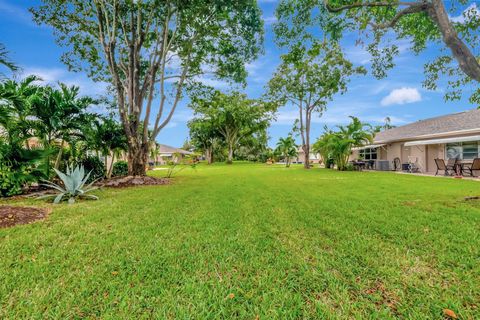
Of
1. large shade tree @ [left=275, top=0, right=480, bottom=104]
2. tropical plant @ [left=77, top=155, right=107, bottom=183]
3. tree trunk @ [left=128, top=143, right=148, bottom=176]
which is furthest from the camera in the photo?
tree trunk @ [left=128, top=143, right=148, bottom=176]

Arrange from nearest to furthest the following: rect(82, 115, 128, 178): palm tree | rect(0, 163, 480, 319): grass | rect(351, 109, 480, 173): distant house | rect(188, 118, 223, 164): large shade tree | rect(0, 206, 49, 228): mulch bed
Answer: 1. rect(0, 163, 480, 319): grass
2. rect(0, 206, 49, 228): mulch bed
3. rect(82, 115, 128, 178): palm tree
4. rect(351, 109, 480, 173): distant house
5. rect(188, 118, 223, 164): large shade tree

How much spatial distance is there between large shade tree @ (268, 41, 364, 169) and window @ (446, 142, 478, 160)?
10.5m

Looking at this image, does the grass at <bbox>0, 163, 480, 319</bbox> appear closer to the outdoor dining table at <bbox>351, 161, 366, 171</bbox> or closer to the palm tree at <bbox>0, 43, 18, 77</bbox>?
the palm tree at <bbox>0, 43, 18, 77</bbox>

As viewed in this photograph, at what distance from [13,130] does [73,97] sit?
2263 millimetres

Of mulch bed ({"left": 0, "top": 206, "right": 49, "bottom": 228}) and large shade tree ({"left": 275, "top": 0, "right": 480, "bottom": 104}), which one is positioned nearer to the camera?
mulch bed ({"left": 0, "top": 206, "right": 49, "bottom": 228})

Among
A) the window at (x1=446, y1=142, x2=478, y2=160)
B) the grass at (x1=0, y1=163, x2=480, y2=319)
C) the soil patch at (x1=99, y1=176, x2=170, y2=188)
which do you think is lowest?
the grass at (x1=0, y1=163, x2=480, y2=319)

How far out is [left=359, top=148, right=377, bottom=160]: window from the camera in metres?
26.8

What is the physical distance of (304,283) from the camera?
2531 mm

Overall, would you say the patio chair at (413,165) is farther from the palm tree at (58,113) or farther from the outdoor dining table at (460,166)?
the palm tree at (58,113)

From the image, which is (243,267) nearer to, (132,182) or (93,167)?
(132,182)

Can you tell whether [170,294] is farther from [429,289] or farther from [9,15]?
[9,15]

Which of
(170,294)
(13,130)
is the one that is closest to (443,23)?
(170,294)

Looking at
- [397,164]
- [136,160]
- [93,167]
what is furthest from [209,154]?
[136,160]

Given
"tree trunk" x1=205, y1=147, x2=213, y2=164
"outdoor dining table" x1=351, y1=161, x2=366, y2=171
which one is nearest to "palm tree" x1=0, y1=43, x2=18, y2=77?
"outdoor dining table" x1=351, y1=161, x2=366, y2=171
